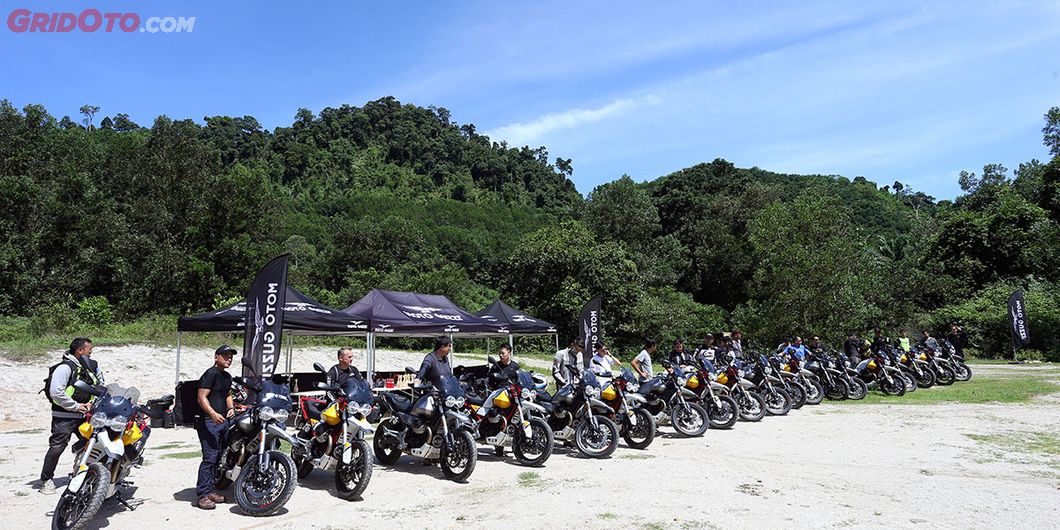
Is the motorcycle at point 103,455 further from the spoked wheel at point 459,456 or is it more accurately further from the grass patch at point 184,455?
the spoked wheel at point 459,456

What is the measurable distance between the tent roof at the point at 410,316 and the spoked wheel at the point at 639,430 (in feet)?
14.9

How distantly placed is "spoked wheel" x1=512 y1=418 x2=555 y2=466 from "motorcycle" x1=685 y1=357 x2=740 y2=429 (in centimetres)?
336

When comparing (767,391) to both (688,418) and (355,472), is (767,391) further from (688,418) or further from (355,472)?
(355,472)

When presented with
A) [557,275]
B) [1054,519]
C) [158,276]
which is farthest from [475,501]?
[158,276]

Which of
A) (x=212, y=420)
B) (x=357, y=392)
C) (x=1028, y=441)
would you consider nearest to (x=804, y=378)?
(x=1028, y=441)

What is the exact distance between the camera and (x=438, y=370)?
722 centimetres

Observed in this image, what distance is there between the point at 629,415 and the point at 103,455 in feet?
18.8

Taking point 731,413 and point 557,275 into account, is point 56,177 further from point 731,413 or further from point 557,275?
point 731,413

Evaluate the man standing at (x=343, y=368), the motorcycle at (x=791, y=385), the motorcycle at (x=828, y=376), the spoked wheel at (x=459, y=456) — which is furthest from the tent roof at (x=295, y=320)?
the motorcycle at (x=828, y=376)

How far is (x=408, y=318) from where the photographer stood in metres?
11.8

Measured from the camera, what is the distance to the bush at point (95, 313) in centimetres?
2317

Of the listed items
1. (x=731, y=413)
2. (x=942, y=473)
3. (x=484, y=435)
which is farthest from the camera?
(x=731, y=413)

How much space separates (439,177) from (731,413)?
3583 inches

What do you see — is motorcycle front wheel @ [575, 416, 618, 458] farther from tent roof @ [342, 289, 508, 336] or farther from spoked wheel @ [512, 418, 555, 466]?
tent roof @ [342, 289, 508, 336]
